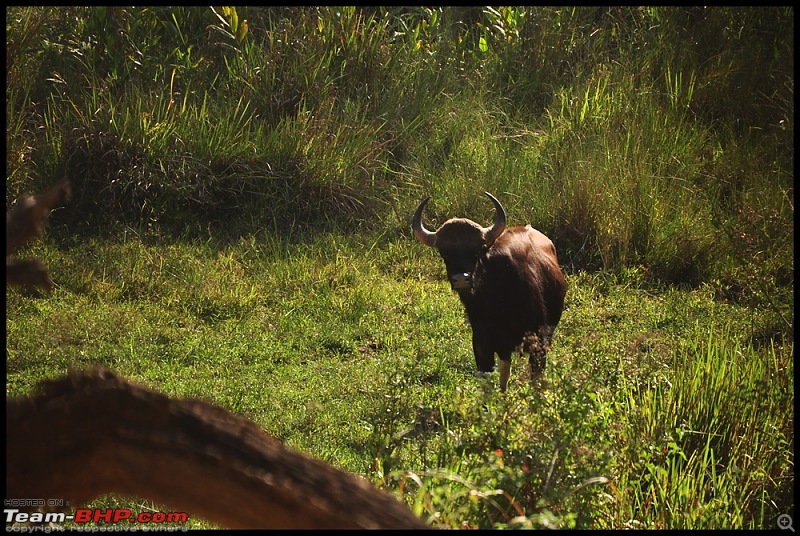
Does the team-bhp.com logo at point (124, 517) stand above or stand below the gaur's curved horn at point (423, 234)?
below

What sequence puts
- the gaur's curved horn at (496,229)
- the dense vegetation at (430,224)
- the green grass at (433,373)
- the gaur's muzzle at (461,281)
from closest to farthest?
1. the green grass at (433,373)
2. the dense vegetation at (430,224)
3. the gaur's muzzle at (461,281)
4. the gaur's curved horn at (496,229)

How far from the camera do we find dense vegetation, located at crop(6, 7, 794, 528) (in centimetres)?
516

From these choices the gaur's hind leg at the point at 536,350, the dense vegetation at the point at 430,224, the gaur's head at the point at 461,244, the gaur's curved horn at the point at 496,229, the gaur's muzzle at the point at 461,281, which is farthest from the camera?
the gaur's curved horn at the point at 496,229

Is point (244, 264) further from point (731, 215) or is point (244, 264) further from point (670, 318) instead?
point (731, 215)

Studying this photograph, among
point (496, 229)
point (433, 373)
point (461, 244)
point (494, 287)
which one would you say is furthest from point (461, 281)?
point (433, 373)

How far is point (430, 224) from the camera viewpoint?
36.3ft

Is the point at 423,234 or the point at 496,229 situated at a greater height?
the point at 496,229

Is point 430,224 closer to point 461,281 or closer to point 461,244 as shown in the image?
point 461,244

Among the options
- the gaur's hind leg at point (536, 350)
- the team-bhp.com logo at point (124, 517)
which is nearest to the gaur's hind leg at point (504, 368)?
the gaur's hind leg at point (536, 350)

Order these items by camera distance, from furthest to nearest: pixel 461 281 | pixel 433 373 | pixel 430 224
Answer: pixel 430 224 → pixel 433 373 → pixel 461 281

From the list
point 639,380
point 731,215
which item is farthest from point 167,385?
point 731,215

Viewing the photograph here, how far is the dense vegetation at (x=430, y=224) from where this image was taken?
203 inches

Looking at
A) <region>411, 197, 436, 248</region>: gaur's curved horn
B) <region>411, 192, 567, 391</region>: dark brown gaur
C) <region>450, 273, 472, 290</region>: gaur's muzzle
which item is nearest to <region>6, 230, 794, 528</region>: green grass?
<region>411, 192, 567, 391</region>: dark brown gaur

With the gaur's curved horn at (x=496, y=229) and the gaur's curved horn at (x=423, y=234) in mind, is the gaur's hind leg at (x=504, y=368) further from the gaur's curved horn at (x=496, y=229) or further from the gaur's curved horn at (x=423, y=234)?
the gaur's curved horn at (x=423, y=234)
